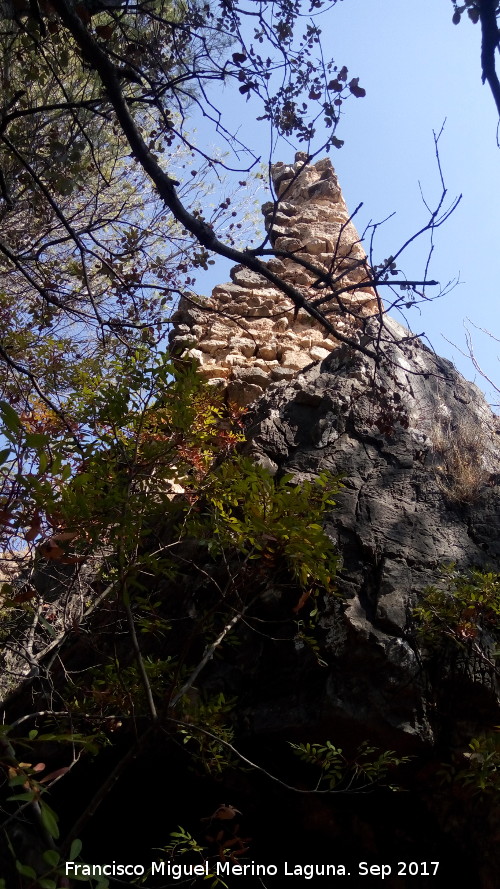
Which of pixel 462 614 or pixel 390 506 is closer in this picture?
pixel 462 614

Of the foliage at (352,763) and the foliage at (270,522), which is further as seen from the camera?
the foliage at (352,763)

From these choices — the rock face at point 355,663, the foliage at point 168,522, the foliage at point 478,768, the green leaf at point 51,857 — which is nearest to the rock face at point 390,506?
the rock face at point 355,663

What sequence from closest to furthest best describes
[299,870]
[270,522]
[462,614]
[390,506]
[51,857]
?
[51,857] < [270,522] < [299,870] < [462,614] < [390,506]

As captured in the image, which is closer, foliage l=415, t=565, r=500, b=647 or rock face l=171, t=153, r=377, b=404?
foliage l=415, t=565, r=500, b=647

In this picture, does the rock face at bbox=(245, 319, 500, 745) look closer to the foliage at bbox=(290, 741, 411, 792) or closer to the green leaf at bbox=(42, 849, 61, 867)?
the foliage at bbox=(290, 741, 411, 792)

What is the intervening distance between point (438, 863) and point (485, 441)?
10.6ft

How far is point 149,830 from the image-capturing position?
3891 mm

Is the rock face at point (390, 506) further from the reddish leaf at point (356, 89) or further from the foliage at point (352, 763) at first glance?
the reddish leaf at point (356, 89)

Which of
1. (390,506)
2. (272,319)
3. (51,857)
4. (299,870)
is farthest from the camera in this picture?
(272,319)

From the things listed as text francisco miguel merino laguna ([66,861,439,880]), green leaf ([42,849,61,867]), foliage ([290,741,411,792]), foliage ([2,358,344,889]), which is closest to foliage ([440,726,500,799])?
foliage ([290,741,411,792])

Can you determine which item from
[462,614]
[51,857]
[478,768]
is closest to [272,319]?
[462,614]

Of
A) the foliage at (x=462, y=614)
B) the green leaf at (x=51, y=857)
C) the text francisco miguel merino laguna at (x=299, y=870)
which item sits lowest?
the text francisco miguel merino laguna at (x=299, y=870)

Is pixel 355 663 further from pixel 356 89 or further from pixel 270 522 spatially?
pixel 356 89

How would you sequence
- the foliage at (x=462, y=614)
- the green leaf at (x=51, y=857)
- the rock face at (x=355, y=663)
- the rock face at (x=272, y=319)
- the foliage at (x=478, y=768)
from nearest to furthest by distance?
the green leaf at (x=51, y=857)
the foliage at (x=478, y=768)
the rock face at (x=355, y=663)
the foliage at (x=462, y=614)
the rock face at (x=272, y=319)
